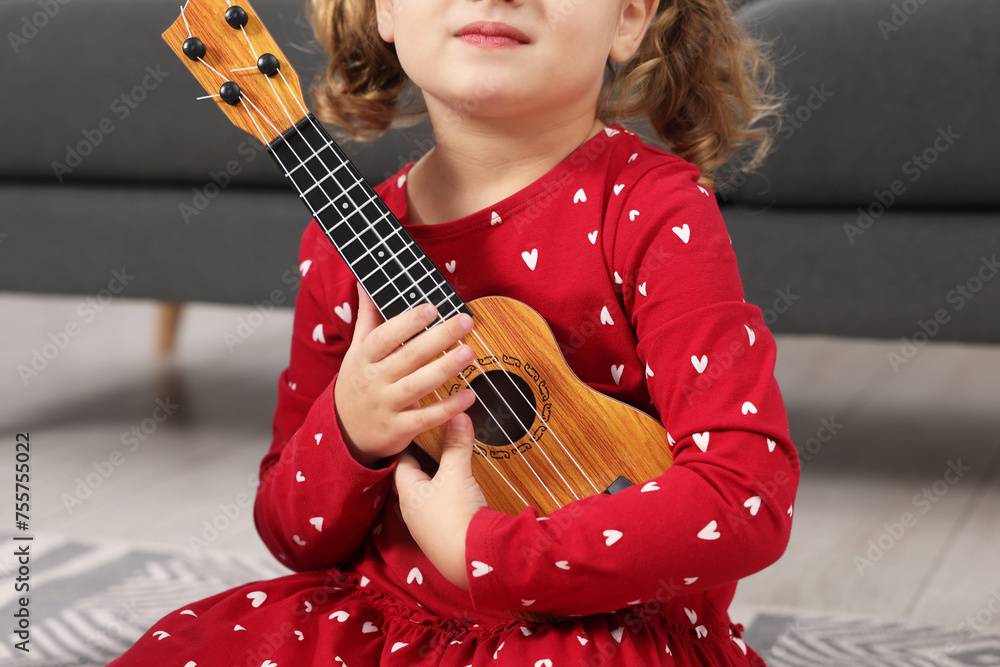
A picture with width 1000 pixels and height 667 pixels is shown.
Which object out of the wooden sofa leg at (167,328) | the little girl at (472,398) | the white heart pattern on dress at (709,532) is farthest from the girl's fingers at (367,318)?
the wooden sofa leg at (167,328)

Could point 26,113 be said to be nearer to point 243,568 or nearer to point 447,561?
point 243,568

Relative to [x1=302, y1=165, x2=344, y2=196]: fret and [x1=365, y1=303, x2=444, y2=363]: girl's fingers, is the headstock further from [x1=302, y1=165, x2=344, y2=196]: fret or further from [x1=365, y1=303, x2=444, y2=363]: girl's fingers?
[x1=365, y1=303, x2=444, y2=363]: girl's fingers

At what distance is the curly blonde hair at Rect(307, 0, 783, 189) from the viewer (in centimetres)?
74

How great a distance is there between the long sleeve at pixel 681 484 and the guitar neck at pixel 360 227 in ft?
0.41

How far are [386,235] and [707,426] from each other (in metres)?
0.22

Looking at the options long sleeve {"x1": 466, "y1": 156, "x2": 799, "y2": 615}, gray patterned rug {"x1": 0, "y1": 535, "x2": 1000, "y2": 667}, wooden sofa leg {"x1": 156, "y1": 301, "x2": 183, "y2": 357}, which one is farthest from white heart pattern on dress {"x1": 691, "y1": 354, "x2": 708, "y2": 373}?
wooden sofa leg {"x1": 156, "y1": 301, "x2": 183, "y2": 357}

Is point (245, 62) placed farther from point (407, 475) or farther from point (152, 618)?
point (152, 618)

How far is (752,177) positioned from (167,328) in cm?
130

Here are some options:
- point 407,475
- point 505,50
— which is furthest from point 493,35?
point 407,475

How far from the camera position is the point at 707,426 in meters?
0.54

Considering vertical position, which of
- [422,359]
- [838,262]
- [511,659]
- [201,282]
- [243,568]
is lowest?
[838,262]

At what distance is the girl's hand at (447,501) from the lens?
540mm

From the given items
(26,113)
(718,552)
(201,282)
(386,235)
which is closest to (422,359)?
(386,235)

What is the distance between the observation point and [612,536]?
511mm
